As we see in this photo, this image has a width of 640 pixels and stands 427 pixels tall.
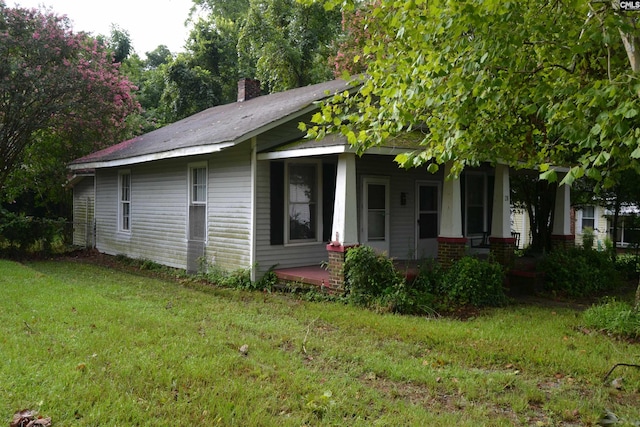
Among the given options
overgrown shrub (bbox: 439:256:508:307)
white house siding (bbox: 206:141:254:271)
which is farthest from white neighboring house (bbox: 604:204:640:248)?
white house siding (bbox: 206:141:254:271)

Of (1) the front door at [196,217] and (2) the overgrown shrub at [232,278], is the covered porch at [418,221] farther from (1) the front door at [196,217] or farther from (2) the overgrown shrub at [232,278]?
(1) the front door at [196,217]

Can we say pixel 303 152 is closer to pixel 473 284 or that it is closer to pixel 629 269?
pixel 473 284

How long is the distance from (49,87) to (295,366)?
1234cm

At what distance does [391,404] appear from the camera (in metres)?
4.24

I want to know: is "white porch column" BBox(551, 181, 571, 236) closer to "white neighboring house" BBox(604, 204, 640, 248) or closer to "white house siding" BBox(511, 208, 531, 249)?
"white neighboring house" BBox(604, 204, 640, 248)

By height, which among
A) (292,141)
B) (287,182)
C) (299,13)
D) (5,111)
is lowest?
(287,182)

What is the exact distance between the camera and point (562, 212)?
496 inches

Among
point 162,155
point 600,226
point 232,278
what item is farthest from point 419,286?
point 600,226

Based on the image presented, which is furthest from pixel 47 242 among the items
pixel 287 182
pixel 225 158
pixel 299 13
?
pixel 299 13

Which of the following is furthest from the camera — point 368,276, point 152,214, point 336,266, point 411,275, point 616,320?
point 152,214

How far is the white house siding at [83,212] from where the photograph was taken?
17062mm

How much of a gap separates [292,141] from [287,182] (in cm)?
84

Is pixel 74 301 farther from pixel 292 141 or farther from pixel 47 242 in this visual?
pixel 47 242

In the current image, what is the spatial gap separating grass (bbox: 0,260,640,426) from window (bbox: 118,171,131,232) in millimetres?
7041
